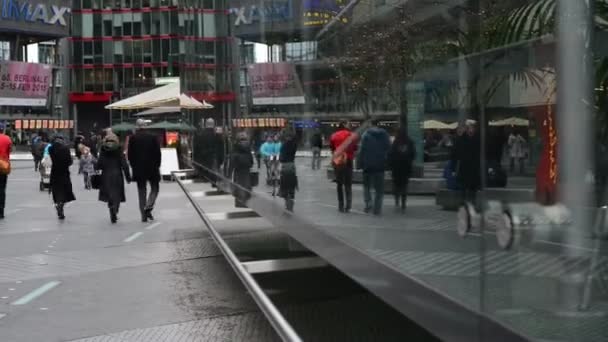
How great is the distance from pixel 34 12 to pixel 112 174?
57.6 metres

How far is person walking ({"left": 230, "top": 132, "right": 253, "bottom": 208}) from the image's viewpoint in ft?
21.2

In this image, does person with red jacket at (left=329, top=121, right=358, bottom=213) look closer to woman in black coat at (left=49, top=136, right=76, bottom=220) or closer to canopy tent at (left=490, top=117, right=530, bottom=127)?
canopy tent at (left=490, top=117, right=530, bottom=127)

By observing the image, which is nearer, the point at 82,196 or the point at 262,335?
the point at 262,335

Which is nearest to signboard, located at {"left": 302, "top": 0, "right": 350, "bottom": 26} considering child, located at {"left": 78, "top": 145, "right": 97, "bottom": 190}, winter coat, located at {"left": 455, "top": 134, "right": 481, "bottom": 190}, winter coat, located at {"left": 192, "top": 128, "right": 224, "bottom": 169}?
winter coat, located at {"left": 455, "top": 134, "right": 481, "bottom": 190}

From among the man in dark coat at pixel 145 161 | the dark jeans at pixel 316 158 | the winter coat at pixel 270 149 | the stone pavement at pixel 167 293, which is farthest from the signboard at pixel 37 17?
the dark jeans at pixel 316 158

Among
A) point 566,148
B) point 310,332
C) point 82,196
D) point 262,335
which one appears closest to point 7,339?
point 262,335

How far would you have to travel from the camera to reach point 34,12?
6725cm

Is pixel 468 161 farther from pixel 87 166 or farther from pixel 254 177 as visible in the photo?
pixel 87 166

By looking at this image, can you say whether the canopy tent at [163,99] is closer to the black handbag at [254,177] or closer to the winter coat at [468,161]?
the black handbag at [254,177]

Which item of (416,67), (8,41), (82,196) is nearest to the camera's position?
(416,67)

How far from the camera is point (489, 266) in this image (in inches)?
87.1

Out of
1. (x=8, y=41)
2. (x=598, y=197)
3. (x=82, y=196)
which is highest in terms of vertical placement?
(x=8, y=41)

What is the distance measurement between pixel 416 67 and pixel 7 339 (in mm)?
4154

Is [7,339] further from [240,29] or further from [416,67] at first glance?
[416,67]
